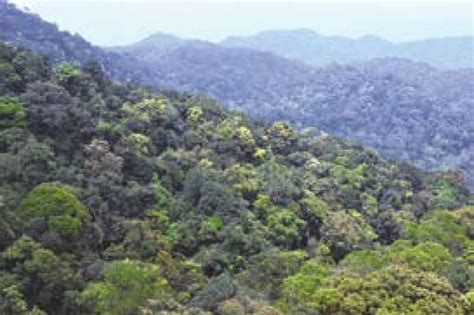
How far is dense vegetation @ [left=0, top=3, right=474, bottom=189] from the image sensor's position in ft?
332

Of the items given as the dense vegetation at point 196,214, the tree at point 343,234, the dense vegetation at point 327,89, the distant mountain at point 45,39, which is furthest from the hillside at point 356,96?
the tree at point 343,234

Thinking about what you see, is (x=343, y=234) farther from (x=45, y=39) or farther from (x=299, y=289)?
(x=45, y=39)

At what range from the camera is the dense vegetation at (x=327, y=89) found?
101 meters

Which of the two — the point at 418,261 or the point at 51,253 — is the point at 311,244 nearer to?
the point at 418,261

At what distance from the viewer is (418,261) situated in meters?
26.2

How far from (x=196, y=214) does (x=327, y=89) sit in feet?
347

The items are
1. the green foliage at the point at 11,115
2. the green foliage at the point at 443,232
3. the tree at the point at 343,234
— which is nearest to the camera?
the green foliage at the point at 11,115

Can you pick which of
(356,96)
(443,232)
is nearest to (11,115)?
(443,232)

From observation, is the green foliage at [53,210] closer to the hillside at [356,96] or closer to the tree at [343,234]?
the tree at [343,234]

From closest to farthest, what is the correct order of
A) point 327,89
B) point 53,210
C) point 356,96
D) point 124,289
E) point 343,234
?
point 124,289, point 53,210, point 343,234, point 356,96, point 327,89

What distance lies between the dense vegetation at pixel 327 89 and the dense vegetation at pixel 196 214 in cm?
4953

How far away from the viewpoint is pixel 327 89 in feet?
438

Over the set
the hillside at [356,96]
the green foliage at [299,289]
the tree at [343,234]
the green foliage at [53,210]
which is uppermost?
the green foliage at [53,210]

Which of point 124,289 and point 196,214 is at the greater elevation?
point 124,289
